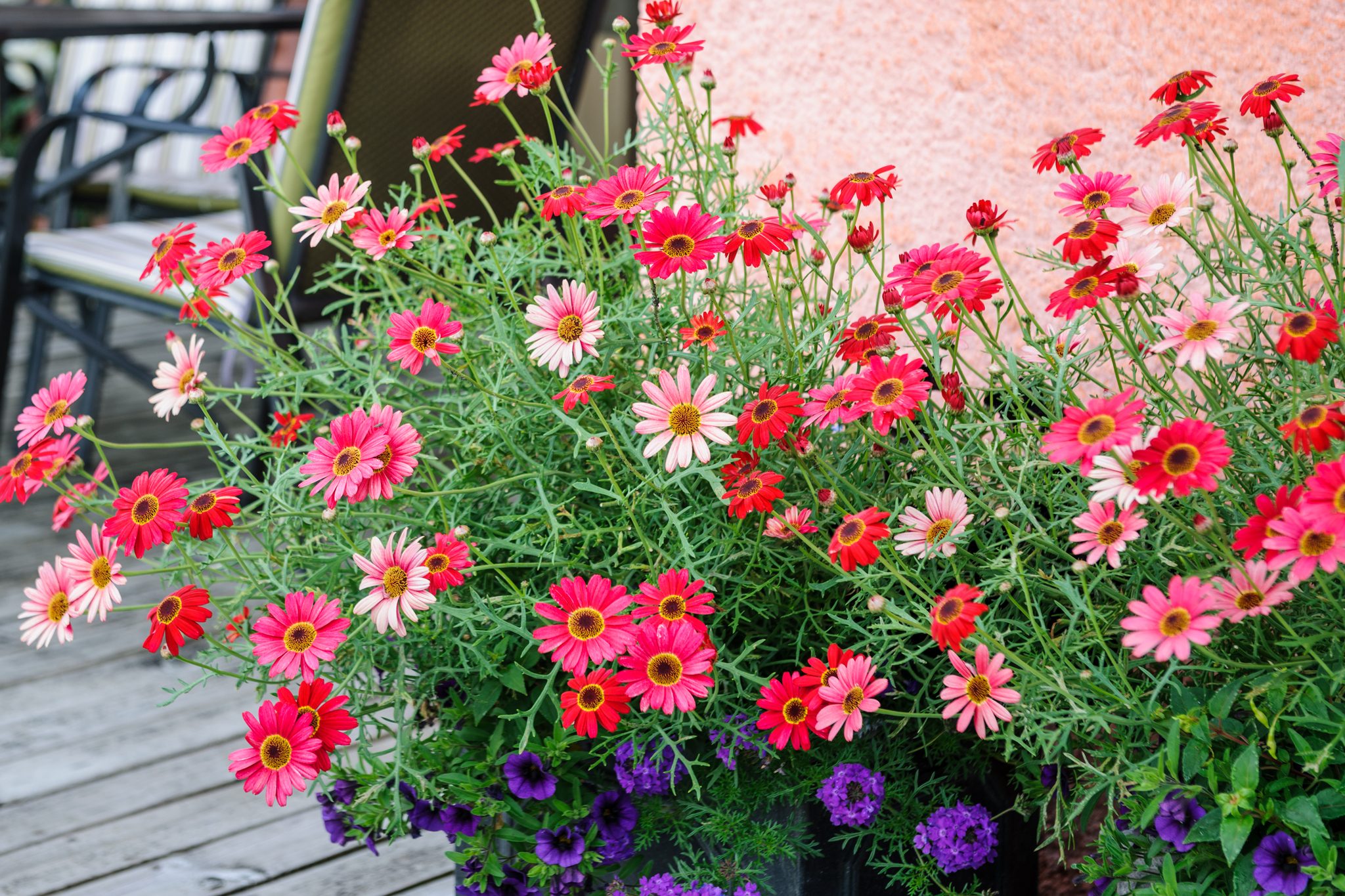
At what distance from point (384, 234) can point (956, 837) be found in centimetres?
67

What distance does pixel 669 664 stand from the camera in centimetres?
85

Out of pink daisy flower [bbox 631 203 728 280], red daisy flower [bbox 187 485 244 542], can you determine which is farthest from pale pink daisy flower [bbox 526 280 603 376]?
red daisy flower [bbox 187 485 244 542]

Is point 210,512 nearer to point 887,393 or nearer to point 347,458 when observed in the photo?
point 347,458

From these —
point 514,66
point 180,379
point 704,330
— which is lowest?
point 704,330

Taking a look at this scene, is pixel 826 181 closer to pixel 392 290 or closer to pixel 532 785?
pixel 392 290

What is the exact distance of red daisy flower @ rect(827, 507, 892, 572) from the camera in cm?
83

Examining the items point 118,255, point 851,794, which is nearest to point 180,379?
point 851,794

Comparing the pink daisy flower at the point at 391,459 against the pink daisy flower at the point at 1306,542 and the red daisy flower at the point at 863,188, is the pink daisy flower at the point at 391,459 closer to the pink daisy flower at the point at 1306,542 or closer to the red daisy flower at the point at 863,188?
the red daisy flower at the point at 863,188

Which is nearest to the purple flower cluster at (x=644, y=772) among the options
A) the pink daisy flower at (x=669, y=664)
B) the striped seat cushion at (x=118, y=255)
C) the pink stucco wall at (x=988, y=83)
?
the pink daisy flower at (x=669, y=664)

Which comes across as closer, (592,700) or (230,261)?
(592,700)

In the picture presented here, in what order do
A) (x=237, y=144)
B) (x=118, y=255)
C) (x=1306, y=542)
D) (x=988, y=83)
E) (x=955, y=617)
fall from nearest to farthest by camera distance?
1. (x=1306, y=542)
2. (x=955, y=617)
3. (x=237, y=144)
4. (x=988, y=83)
5. (x=118, y=255)

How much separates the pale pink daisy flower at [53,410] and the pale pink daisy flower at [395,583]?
31cm

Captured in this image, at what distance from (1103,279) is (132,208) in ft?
12.4

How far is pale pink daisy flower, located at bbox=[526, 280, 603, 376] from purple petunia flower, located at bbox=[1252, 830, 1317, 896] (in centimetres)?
Result: 55
